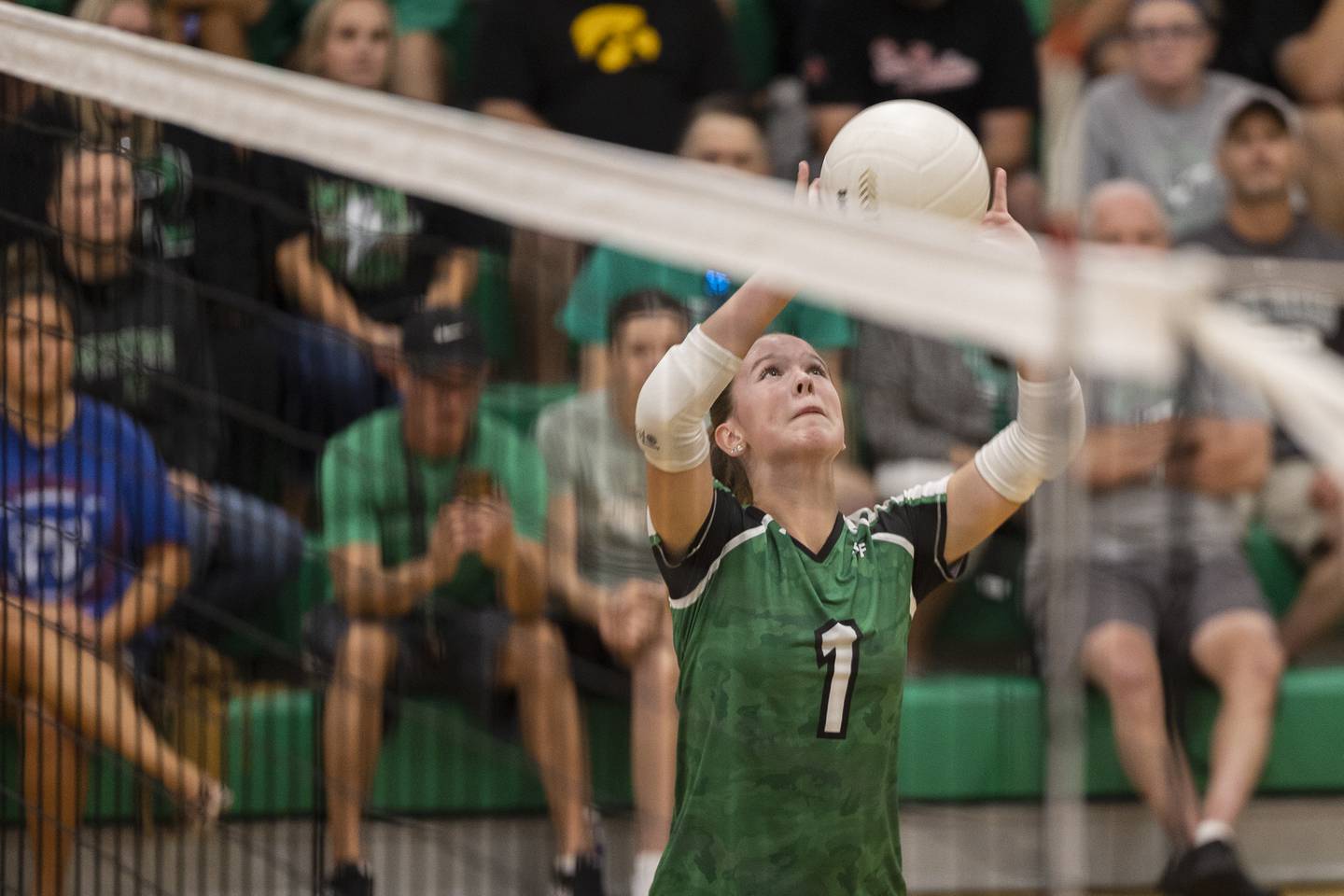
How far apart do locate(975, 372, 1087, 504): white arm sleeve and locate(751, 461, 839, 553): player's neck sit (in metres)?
0.22

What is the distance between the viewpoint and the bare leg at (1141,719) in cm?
316

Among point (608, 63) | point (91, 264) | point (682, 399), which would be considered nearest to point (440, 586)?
point (91, 264)

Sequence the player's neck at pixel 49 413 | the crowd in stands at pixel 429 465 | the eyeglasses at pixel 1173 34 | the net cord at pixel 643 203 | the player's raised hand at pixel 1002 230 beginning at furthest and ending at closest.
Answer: the eyeglasses at pixel 1173 34
the player's neck at pixel 49 413
the crowd in stands at pixel 429 465
the player's raised hand at pixel 1002 230
the net cord at pixel 643 203

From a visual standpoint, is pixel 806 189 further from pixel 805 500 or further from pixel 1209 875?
pixel 1209 875

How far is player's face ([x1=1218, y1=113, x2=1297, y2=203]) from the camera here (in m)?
4.32

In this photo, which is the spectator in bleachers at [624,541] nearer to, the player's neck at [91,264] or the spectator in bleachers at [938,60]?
the player's neck at [91,264]

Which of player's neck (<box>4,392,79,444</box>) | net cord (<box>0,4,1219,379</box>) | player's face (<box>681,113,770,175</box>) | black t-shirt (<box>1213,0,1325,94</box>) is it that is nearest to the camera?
net cord (<box>0,4,1219,379</box>)

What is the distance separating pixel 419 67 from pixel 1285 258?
2.26 m

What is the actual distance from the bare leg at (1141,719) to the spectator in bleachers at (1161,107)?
144 centimetres

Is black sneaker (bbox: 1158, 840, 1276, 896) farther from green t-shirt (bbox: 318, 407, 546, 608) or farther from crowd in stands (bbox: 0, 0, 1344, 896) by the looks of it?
green t-shirt (bbox: 318, 407, 546, 608)

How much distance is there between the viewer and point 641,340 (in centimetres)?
314

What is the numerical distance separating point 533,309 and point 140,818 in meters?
1.16

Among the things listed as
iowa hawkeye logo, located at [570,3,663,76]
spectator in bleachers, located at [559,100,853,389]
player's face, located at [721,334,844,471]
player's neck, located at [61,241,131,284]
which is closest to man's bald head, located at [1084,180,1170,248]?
spectator in bleachers, located at [559,100,853,389]

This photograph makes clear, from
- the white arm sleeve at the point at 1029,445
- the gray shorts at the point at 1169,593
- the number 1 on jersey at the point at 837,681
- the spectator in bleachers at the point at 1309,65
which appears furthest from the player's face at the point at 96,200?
the spectator in bleachers at the point at 1309,65
